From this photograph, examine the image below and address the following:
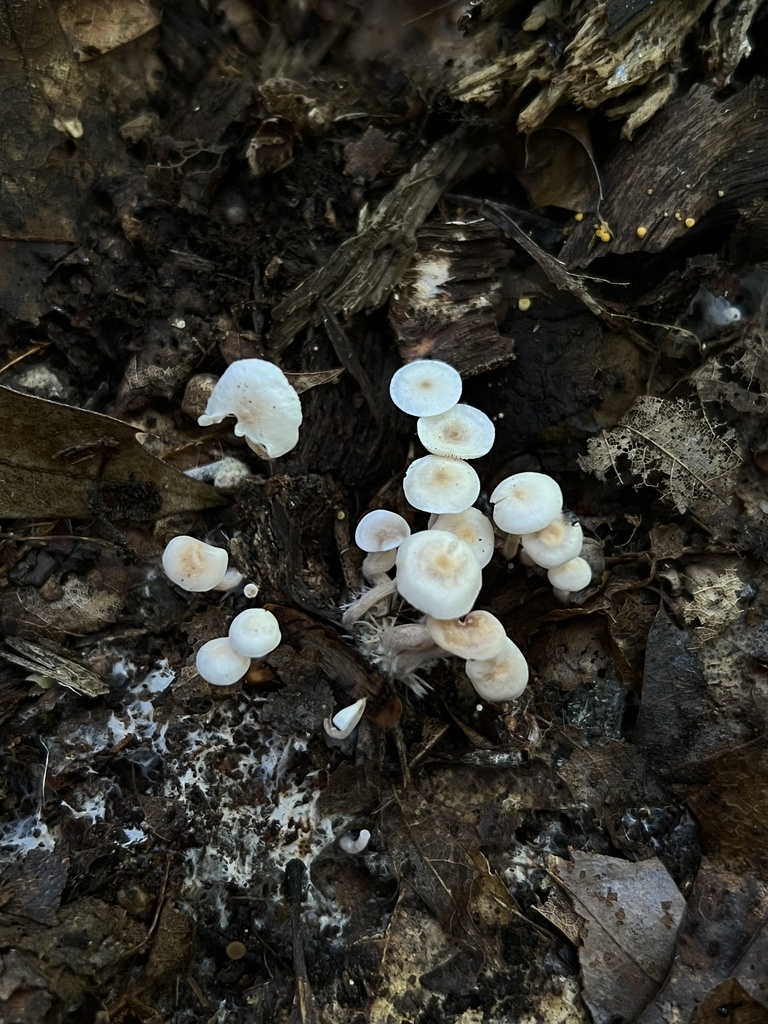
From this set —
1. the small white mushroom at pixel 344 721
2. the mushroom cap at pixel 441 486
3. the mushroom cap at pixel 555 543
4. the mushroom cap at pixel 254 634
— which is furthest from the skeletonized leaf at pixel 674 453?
the mushroom cap at pixel 254 634

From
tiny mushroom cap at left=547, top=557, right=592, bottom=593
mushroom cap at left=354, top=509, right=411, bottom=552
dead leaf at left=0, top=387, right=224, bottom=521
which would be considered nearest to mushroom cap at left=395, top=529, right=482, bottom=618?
mushroom cap at left=354, top=509, right=411, bottom=552

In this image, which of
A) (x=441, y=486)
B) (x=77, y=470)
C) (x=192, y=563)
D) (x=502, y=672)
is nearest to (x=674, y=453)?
(x=441, y=486)

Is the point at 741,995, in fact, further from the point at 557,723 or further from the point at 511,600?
the point at 511,600

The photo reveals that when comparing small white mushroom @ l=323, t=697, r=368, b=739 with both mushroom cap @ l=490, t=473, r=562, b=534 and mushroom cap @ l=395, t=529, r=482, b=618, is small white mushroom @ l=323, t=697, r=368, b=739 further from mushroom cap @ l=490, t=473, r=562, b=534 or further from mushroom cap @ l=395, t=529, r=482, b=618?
mushroom cap @ l=490, t=473, r=562, b=534

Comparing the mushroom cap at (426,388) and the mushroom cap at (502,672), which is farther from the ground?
the mushroom cap at (426,388)

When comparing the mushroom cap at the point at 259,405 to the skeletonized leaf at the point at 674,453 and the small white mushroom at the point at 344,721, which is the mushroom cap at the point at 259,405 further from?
the skeletonized leaf at the point at 674,453
